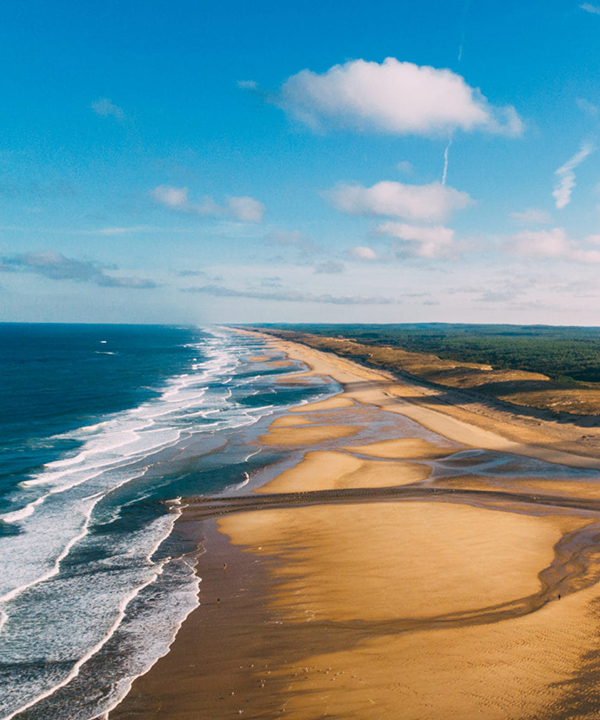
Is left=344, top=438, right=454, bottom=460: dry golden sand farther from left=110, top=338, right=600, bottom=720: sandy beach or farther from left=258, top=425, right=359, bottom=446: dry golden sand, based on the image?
left=258, top=425, right=359, bottom=446: dry golden sand

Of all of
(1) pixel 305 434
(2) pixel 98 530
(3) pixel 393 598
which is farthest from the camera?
(1) pixel 305 434

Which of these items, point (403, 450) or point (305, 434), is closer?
point (403, 450)

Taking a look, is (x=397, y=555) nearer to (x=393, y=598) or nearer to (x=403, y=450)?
(x=393, y=598)

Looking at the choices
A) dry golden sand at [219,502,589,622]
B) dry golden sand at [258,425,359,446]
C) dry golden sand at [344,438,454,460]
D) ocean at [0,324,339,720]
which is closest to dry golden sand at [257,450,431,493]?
dry golden sand at [344,438,454,460]

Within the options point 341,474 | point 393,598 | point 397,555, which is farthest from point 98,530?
point 341,474

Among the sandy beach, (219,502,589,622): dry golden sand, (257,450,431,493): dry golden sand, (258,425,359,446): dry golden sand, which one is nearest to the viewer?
the sandy beach

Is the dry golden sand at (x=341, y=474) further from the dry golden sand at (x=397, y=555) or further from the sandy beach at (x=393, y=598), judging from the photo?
the dry golden sand at (x=397, y=555)

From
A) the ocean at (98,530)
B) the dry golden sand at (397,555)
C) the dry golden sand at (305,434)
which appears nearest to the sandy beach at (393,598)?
the dry golden sand at (397,555)
